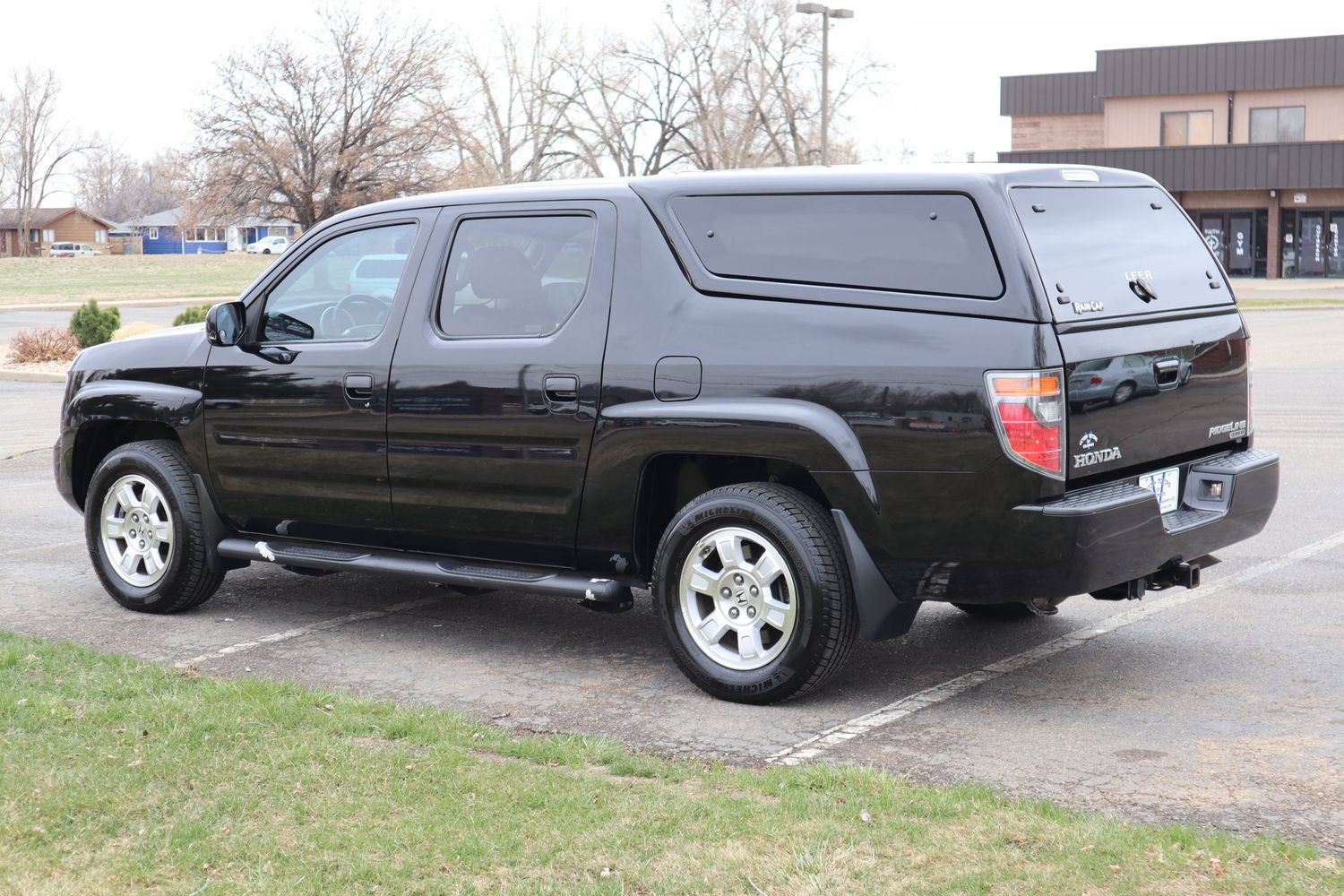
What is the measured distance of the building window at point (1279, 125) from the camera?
163 feet

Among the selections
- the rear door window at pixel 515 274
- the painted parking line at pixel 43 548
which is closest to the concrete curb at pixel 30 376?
the painted parking line at pixel 43 548

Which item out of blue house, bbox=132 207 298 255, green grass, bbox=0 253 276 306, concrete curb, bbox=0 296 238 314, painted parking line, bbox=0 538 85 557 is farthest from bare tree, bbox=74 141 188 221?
painted parking line, bbox=0 538 85 557

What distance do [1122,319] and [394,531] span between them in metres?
3.05

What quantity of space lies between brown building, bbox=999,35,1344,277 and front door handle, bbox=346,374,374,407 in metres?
44.1

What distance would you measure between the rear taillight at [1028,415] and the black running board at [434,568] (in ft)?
5.46

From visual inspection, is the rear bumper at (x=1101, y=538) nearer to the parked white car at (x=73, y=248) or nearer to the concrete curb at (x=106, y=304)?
the concrete curb at (x=106, y=304)

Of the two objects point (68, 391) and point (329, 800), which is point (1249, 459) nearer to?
point (329, 800)

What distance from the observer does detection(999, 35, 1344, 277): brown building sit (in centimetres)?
4800

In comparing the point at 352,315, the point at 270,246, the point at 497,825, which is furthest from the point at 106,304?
the point at 270,246

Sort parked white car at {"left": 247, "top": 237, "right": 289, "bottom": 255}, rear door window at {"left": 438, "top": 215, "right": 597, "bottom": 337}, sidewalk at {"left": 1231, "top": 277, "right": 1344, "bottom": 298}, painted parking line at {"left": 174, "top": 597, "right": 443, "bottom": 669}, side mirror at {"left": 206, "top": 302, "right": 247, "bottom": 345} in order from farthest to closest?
1. parked white car at {"left": 247, "top": 237, "right": 289, "bottom": 255}
2. sidewalk at {"left": 1231, "top": 277, "right": 1344, "bottom": 298}
3. side mirror at {"left": 206, "top": 302, "right": 247, "bottom": 345}
4. painted parking line at {"left": 174, "top": 597, "right": 443, "bottom": 669}
5. rear door window at {"left": 438, "top": 215, "right": 597, "bottom": 337}

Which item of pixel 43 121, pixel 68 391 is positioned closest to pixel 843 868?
pixel 68 391

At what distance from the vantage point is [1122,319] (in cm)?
527

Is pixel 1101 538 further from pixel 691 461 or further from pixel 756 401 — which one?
pixel 691 461

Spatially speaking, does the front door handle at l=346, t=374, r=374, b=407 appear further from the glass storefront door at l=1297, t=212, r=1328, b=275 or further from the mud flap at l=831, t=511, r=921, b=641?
the glass storefront door at l=1297, t=212, r=1328, b=275
